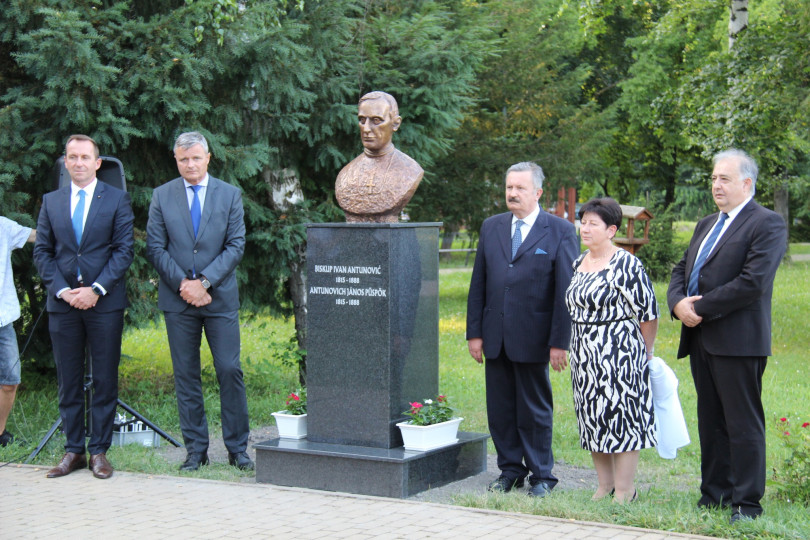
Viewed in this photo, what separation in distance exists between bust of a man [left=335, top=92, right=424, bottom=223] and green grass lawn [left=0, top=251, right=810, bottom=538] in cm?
206

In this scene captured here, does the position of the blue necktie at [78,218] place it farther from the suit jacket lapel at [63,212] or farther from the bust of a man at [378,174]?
the bust of a man at [378,174]

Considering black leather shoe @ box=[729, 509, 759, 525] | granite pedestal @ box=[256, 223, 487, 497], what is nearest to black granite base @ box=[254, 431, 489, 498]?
granite pedestal @ box=[256, 223, 487, 497]

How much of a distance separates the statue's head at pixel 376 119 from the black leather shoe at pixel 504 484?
242cm

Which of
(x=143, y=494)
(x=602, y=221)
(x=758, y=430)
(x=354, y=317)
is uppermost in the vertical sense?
(x=602, y=221)

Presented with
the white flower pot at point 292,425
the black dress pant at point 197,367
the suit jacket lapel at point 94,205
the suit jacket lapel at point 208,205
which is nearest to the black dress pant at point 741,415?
the white flower pot at point 292,425

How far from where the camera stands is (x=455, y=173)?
18.3 metres

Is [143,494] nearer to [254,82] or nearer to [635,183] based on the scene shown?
[254,82]

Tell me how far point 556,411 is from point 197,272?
4.34m

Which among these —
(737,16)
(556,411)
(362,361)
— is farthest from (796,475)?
(737,16)

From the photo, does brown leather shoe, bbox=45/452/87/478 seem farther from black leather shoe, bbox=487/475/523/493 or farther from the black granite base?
black leather shoe, bbox=487/475/523/493

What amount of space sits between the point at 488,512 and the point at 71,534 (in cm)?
235

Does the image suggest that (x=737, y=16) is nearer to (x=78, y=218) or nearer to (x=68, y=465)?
(x=78, y=218)

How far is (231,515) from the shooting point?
5594mm

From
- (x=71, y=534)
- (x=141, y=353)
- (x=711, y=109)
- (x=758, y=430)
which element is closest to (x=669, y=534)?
(x=758, y=430)
